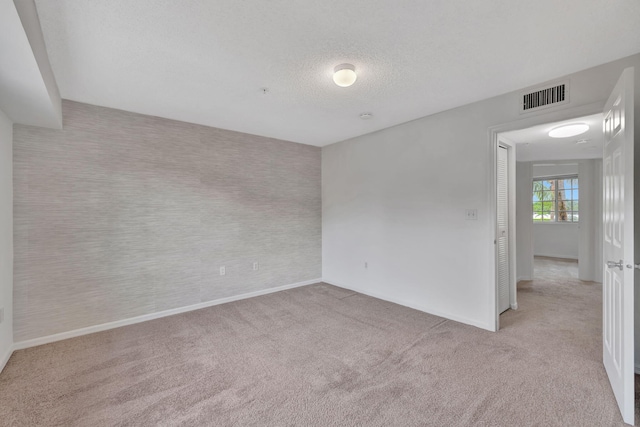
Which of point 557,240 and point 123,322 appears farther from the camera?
point 557,240

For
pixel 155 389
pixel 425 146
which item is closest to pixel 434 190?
pixel 425 146

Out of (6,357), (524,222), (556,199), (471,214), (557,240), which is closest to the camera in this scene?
(6,357)

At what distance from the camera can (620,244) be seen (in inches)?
68.9

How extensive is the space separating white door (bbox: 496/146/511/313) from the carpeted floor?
319 mm

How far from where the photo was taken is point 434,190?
3.40 meters

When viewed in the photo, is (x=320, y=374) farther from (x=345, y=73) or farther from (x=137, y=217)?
(x=137, y=217)

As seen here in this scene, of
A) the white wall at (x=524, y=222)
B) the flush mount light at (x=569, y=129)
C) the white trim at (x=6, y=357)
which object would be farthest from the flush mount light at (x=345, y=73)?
the white wall at (x=524, y=222)

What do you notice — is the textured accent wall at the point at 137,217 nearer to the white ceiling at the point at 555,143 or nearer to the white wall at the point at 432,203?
the white wall at the point at 432,203

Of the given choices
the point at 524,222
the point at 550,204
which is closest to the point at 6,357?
the point at 524,222

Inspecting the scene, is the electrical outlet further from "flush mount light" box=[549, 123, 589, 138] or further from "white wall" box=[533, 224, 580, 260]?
"white wall" box=[533, 224, 580, 260]

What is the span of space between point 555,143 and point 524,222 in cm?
149

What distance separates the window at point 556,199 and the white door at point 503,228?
18.3 ft

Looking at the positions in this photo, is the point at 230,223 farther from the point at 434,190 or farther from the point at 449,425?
the point at 449,425

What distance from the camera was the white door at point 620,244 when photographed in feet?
5.34
